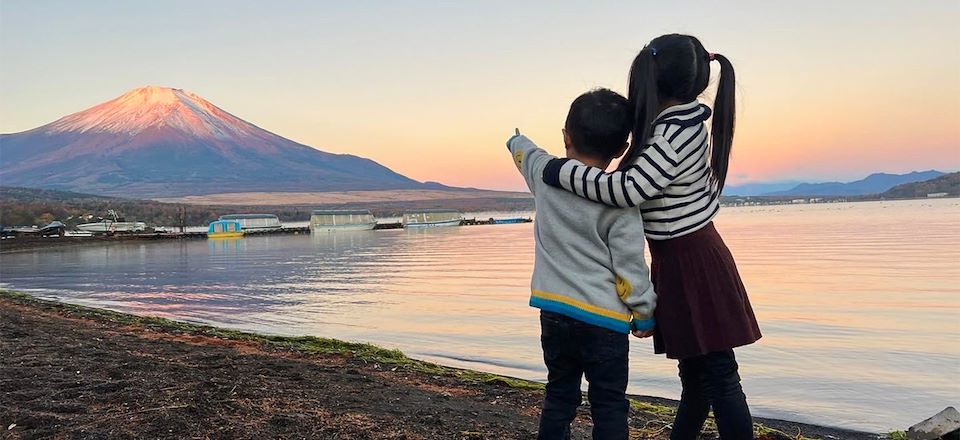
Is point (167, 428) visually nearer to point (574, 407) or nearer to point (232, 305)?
point (574, 407)

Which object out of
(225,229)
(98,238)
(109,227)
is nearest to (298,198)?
(225,229)

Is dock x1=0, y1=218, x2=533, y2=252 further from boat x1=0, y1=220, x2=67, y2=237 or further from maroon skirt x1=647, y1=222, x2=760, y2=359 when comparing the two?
maroon skirt x1=647, y1=222, x2=760, y2=359

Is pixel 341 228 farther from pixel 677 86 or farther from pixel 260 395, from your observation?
pixel 677 86

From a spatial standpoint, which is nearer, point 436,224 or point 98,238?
point 98,238

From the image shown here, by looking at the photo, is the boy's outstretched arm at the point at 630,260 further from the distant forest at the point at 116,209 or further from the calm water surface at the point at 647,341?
the distant forest at the point at 116,209

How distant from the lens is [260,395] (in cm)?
395

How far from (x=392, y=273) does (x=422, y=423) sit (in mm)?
16416

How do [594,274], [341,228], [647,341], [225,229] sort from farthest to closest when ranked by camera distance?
[341,228], [225,229], [647,341], [594,274]

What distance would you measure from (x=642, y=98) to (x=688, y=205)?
395mm

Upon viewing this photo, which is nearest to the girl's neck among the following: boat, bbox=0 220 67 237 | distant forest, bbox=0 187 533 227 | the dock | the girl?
the girl

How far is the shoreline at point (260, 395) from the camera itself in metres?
3.33

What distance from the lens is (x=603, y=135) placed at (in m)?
2.24

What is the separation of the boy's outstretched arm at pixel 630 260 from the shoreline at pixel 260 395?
1.52m

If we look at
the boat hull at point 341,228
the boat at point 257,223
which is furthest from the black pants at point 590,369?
the boat hull at point 341,228
